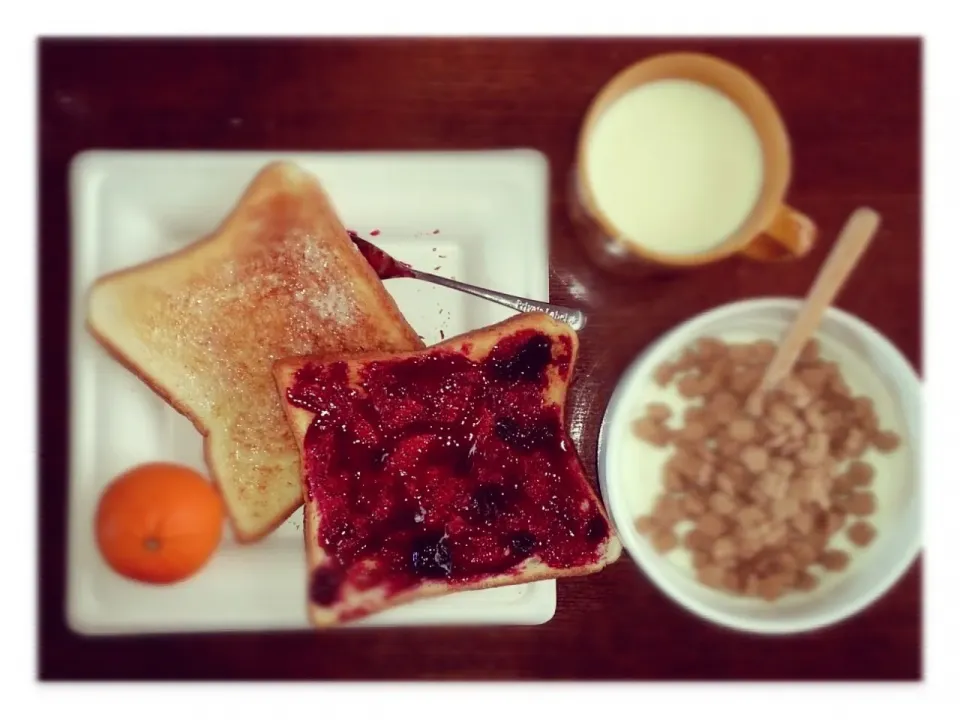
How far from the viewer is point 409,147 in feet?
2.67

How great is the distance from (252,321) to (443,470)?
0.85 feet

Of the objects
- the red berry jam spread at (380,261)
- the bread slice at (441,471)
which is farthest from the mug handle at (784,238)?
the red berry jam spread at (380,261)

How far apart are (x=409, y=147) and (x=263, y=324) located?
0.25 metres

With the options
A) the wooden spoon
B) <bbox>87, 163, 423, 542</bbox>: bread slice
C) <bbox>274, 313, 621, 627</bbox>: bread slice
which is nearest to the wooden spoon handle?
the wooden spoon

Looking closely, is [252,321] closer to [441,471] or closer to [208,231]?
[208,231]

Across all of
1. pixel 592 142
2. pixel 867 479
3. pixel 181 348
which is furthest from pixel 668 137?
pixel 181 348

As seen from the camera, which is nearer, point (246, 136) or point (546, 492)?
point (546, 492)

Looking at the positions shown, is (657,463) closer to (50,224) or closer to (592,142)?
(592,142)

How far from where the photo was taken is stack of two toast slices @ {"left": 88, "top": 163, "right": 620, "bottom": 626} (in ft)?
2.27

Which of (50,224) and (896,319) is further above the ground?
(50,224)

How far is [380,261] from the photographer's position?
79cm

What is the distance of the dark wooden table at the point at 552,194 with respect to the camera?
31.0 inches

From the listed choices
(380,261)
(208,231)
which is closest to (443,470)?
(380,261)

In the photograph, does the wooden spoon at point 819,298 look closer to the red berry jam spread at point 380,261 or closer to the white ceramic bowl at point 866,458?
the white ceramic bowl at point 866,458
